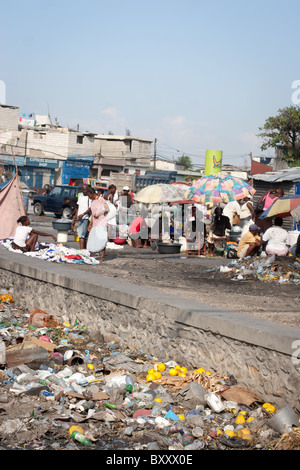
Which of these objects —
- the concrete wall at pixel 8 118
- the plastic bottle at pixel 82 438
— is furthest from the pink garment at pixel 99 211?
the concrete wall at pixel 8 118

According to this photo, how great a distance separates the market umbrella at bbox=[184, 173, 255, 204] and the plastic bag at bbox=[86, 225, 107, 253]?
14.2 ft

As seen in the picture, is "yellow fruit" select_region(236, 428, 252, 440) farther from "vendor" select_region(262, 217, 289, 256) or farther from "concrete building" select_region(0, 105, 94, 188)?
"concrete building" select_region(0, 105, 94, 188)

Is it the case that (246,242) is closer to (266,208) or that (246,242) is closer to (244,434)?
(266,208)

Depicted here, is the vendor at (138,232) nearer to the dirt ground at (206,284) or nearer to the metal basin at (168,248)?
the metal basin at (168,248)

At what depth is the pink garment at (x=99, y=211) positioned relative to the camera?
1307 cm

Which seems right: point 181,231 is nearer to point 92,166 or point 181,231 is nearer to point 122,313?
point 122,313

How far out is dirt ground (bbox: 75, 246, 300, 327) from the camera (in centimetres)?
783

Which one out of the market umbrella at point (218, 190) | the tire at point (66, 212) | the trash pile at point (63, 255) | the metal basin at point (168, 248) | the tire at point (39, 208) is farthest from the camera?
the tire at point (39, 208)

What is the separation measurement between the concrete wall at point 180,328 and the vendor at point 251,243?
455cm

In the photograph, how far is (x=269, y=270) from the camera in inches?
444

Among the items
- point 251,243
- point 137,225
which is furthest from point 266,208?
point 137,225
